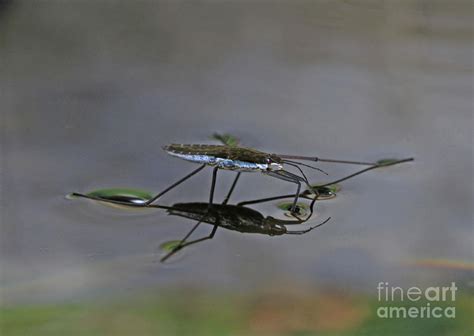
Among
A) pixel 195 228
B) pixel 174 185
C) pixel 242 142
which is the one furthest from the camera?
pixel 242 142

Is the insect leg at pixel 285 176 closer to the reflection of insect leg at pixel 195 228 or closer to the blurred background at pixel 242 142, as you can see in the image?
the blurred background at pixel 242 142

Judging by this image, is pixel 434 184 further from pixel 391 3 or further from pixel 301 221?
pixel 391 3

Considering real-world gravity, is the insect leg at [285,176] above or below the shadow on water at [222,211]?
above

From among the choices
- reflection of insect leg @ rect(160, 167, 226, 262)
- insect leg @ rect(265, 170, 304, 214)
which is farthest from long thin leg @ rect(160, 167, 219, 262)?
insect leg @ rect(265, 170, 304, 214)

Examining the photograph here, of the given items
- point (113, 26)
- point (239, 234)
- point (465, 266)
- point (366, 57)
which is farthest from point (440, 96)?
point (113, 26)

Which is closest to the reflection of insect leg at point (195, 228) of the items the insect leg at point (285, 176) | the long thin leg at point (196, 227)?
the long thin leg at point (196, 227)

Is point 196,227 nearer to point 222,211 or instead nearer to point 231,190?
point 222,211

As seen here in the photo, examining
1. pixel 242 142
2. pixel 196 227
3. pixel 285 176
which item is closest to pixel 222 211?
pixel 196 227

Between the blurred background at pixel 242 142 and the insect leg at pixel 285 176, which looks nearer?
the blurred background at pixel 242 142
